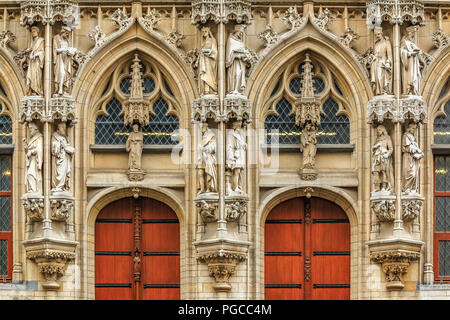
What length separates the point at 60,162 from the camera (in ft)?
150

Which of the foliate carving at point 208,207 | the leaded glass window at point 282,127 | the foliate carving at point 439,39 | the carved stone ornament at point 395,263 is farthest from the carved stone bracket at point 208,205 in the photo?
the foliate carving at point 439,39

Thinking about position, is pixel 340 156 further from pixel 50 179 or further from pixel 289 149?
pixel 50 179

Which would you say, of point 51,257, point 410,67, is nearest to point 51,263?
point 51,257

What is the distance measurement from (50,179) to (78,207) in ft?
3.22

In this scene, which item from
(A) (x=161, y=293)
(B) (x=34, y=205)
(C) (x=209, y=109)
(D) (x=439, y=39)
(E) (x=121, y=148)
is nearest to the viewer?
(B) (x=34, y=205)

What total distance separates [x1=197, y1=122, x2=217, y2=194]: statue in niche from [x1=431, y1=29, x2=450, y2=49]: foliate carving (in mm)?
5459

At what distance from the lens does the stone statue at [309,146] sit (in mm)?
46438

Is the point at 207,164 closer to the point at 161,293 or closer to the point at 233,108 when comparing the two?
the point at 233,108

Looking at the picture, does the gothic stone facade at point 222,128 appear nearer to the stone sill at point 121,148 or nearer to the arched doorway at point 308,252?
the stone sill at point 121,148

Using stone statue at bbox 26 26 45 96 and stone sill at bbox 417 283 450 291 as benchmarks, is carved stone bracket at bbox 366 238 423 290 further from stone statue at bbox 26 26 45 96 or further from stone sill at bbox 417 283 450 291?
stone statue at bbox 26 26 45 96

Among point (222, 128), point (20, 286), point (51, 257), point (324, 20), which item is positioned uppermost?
point (324, 20)

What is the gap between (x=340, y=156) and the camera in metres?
46.7

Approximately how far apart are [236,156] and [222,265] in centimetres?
239
